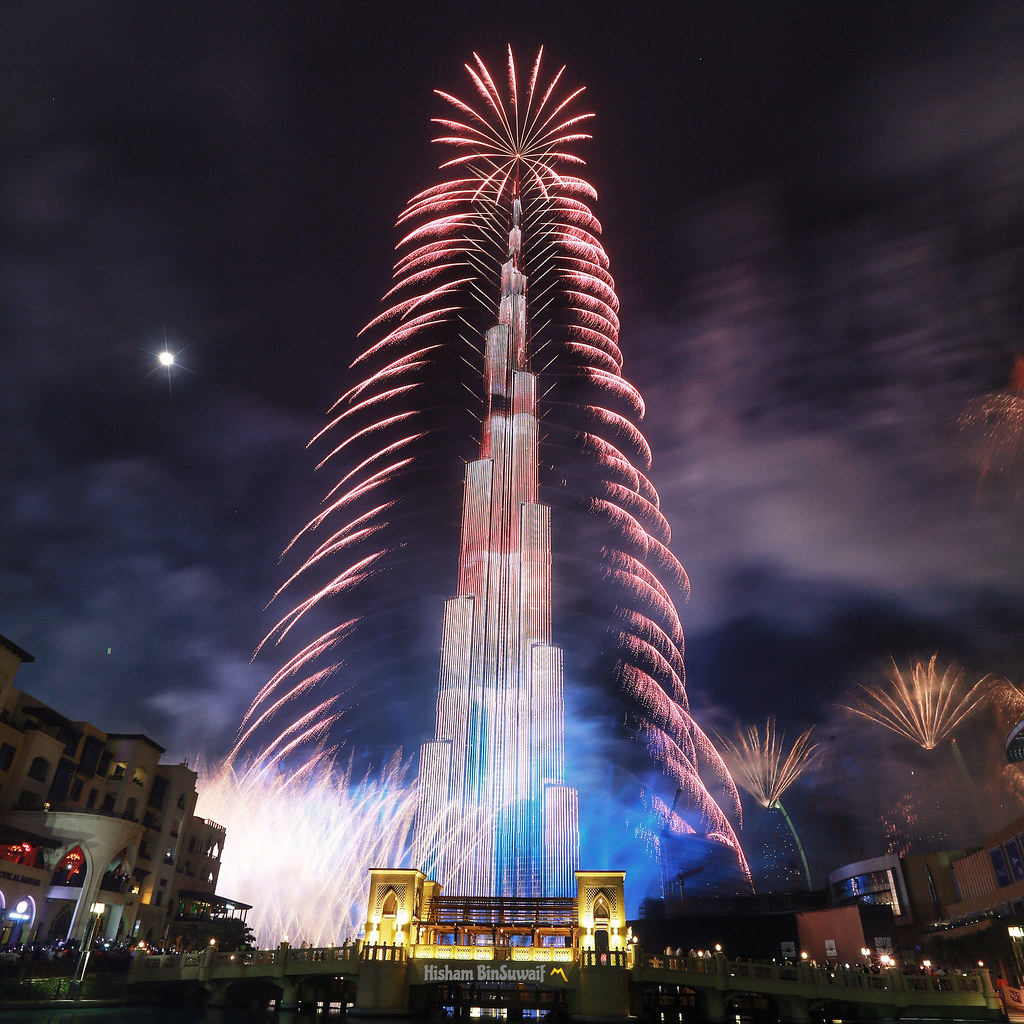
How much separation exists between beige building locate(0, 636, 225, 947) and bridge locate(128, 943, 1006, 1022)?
9547 millimetres

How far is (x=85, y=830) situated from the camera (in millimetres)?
53438

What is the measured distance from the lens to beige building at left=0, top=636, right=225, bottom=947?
49844 mm

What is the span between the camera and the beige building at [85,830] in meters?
49.8

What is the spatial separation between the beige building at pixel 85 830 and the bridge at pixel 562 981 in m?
9.55

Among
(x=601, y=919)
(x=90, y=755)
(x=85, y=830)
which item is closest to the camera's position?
(x=601, y=919)

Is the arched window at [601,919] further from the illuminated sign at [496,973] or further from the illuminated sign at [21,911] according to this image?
the illuminated sign at [21,911]

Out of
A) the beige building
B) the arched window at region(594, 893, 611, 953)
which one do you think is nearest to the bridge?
the arched window at region(594, 893, 611, 953)

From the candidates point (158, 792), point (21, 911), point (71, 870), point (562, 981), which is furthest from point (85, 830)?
point (562, 981)

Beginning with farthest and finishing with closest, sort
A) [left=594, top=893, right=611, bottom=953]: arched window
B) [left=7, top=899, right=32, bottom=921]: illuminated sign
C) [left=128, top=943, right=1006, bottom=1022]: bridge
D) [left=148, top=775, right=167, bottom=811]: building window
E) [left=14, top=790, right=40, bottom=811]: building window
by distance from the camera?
[left=148, top=775, right=167, bottom=811]: building window
[left=14, top=790, right=40, bottom=811]: building window
[left=7, top=899, right=32, bottom=921]: illuminated sign
[left=594, top=893, right=611, bottom=953]: arched window
[left=128, top=943, right=1006, bottom=1022]: bridge

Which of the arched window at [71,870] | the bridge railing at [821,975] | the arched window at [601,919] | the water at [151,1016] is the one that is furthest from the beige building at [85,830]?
the bridge railing at [821,975]

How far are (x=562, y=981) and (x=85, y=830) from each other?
34607mm

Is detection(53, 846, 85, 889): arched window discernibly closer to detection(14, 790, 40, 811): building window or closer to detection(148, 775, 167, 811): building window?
detection(14, 790, 40, 811): building window

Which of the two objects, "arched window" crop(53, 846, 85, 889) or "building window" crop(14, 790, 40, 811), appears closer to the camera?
"arched window" crop(53, 846, 85, 889)

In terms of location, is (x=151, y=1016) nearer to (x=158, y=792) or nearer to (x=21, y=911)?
(x=21, y=911)
